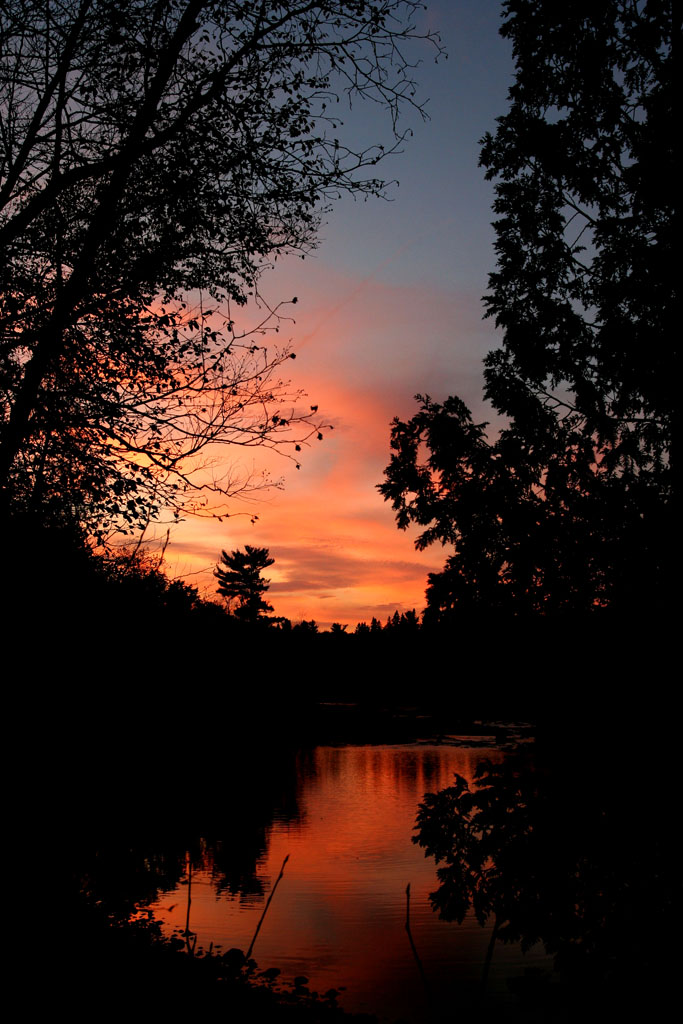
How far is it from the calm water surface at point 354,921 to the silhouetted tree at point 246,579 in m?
A: 75.3

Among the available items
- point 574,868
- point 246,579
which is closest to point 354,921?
point 574,868

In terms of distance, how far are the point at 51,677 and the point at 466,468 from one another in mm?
12793

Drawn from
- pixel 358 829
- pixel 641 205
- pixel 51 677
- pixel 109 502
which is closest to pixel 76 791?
pixel 51 677

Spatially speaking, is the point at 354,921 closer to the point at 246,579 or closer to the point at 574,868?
the point at 574,868

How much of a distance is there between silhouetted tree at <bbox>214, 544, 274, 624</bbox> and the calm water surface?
75.3m

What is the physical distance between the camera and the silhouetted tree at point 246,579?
10206cm

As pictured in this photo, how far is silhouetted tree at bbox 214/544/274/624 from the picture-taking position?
10206cm

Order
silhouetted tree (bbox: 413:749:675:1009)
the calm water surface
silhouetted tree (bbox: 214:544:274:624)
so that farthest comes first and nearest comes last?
silhouetted tree (bbox: 214:544:274:624) → the calm water surface → silhouetted tree (bbox: 413:749:675:1009)

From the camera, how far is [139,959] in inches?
397

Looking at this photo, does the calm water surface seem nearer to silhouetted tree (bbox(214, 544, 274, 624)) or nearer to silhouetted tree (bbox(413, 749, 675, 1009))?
silhouetted tree (bbox(413, 749, 675, 1009))

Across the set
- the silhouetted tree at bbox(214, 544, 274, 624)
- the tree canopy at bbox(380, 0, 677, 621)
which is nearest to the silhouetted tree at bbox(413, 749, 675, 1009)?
the tree canopy at bbox(380, 0, 677, 621)

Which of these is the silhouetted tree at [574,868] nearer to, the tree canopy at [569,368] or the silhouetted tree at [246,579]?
the tree canopy at [569,368]

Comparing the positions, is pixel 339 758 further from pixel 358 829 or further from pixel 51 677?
pixel 51 677

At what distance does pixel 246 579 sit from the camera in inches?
4063
